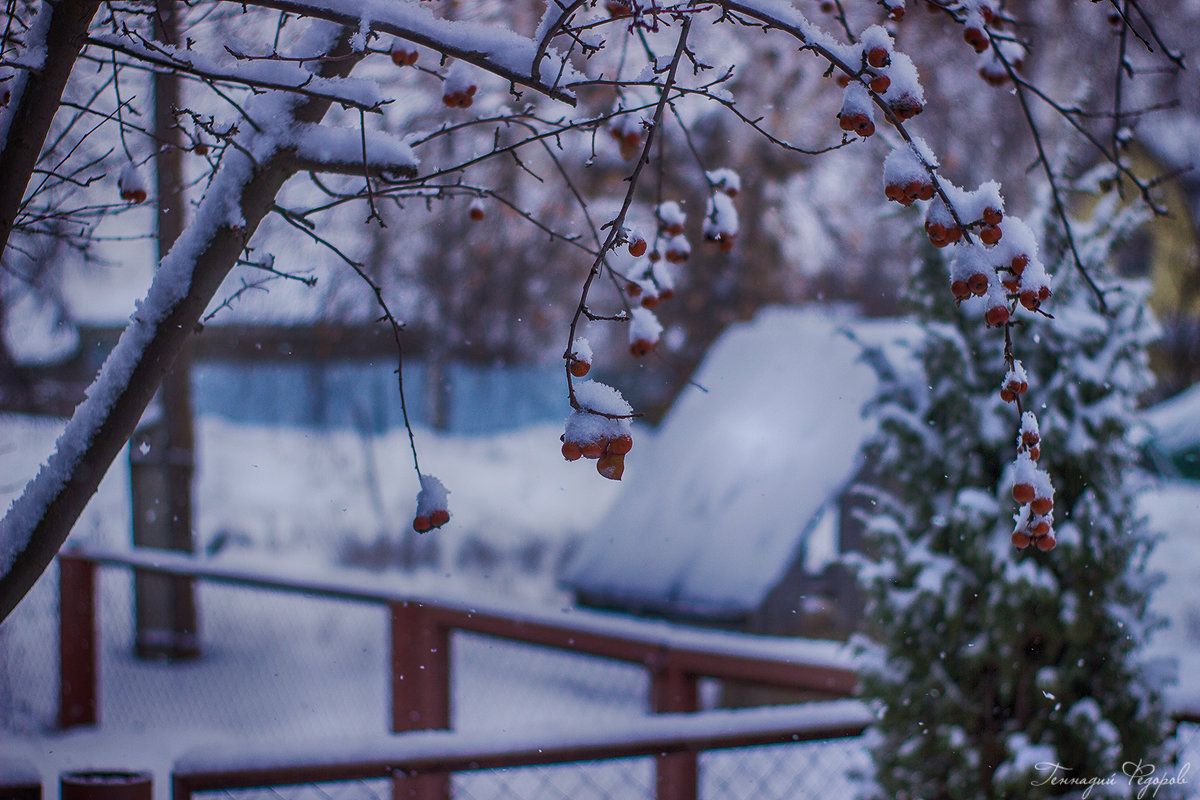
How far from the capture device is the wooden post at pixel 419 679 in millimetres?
3408

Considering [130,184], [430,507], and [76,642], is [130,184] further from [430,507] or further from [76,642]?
[76,642]

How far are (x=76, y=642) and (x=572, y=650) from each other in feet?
10.5

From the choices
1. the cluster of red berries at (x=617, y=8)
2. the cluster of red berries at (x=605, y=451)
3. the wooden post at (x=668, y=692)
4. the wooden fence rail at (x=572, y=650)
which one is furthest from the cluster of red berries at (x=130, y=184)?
the wooden post at (x=668, y=692)

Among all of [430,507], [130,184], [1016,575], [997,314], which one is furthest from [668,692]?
[130,184]

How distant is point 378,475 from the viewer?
13.8m

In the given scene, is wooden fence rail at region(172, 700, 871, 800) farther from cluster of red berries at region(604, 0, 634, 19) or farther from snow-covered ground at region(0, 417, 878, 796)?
cluster of red berries at region(604, 0, 634, 19)

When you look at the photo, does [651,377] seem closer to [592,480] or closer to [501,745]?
[592,480]

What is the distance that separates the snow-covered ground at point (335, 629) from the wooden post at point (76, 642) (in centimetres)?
14

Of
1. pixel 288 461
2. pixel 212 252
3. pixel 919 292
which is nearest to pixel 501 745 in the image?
pixel 212 252

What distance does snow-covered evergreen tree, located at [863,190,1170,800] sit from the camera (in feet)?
8.86

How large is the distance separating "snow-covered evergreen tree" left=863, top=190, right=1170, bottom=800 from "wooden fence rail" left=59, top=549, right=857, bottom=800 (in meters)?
0.30

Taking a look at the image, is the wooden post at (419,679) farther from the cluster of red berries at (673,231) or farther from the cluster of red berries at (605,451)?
the cluster of red berries at (605,451)

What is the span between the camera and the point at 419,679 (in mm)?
3461

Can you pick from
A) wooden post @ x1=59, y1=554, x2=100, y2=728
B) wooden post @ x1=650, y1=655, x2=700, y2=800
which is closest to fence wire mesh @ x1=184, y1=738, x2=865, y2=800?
wooden post @ x1=650, y1=655, x2=700, y2=800
